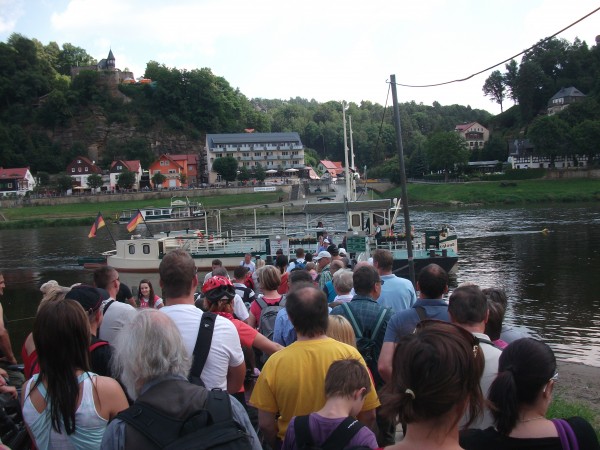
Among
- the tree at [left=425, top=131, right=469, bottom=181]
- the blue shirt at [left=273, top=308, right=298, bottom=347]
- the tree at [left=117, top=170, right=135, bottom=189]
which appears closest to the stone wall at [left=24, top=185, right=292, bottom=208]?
the tree at [left=117, top=170, right=135, bottom=189]

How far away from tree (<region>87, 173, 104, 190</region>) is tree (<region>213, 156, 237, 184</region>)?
21825 millimetres

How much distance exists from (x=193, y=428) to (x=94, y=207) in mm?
92715

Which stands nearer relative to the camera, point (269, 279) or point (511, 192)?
point (269, 279)

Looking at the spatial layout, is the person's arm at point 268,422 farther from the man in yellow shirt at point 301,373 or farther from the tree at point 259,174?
the tree at point 259,174

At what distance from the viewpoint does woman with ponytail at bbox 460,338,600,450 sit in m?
3.12

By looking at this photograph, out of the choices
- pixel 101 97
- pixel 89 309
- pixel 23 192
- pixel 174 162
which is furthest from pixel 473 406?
pixel 101 97

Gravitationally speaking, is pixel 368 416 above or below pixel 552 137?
below

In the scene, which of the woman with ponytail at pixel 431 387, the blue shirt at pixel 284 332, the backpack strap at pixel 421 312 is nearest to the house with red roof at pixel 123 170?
the blue shirt at pixel 284 332

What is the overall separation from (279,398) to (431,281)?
6.90ft

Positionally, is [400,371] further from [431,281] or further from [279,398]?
[431,281]

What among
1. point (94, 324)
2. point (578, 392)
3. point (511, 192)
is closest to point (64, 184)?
point (511, 192)

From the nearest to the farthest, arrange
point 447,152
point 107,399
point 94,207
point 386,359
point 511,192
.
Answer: point 107,399 → point 386,359 → point 511,192 → point 94,207 → point 447,152

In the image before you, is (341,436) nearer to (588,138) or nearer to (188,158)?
(588,138)

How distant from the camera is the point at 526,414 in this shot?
326cm
